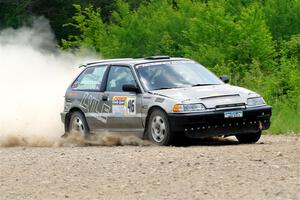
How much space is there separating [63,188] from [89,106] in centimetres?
640

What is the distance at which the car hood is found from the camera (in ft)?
48.8

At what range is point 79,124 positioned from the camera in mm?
17031

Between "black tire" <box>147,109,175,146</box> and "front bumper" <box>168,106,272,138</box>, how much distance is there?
14cm

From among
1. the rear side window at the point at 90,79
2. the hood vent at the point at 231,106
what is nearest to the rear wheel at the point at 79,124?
the rear side window at the point at 90,79

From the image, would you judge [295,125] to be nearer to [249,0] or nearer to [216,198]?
[216,198]

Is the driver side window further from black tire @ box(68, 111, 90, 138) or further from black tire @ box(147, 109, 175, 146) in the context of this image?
black tire @ box(147, 109, 175, 146)

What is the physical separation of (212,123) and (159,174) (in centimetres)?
398

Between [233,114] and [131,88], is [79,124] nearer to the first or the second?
[131,88]

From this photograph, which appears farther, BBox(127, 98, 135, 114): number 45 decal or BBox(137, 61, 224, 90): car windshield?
BBox(137, 61, 224, 90): car windshield

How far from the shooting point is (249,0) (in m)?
38.9

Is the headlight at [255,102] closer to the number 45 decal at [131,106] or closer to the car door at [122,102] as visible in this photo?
the car door at [122,102]

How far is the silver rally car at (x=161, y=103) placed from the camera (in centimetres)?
1481

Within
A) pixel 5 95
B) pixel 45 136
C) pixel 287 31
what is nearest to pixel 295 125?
pixel 45 136

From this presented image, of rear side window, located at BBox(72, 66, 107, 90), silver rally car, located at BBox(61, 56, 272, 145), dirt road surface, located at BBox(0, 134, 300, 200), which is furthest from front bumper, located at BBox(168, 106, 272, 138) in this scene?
rear side window, located at BBox(72, 66, 107, 90)
